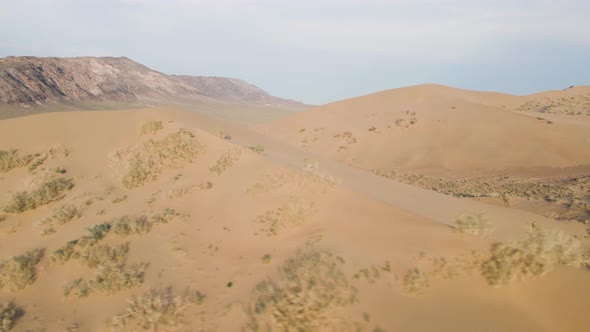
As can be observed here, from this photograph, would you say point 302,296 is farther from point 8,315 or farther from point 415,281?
point 8,315

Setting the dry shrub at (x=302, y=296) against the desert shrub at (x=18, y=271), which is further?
the desert shrub at (x=18, y=271)

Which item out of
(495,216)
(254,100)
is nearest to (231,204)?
(495,216)

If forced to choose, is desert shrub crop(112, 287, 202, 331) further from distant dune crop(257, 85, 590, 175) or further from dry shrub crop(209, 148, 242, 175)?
distant dune crop(257, 85, 590, 175)

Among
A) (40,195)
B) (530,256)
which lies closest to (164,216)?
(40,195)

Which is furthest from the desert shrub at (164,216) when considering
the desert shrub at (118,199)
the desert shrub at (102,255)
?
the desert shrub at (118,199)

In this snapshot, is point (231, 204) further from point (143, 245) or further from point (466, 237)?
point (466, 237)

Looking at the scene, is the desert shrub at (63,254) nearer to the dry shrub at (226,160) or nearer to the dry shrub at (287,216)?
the dry shrub at (287,216)
